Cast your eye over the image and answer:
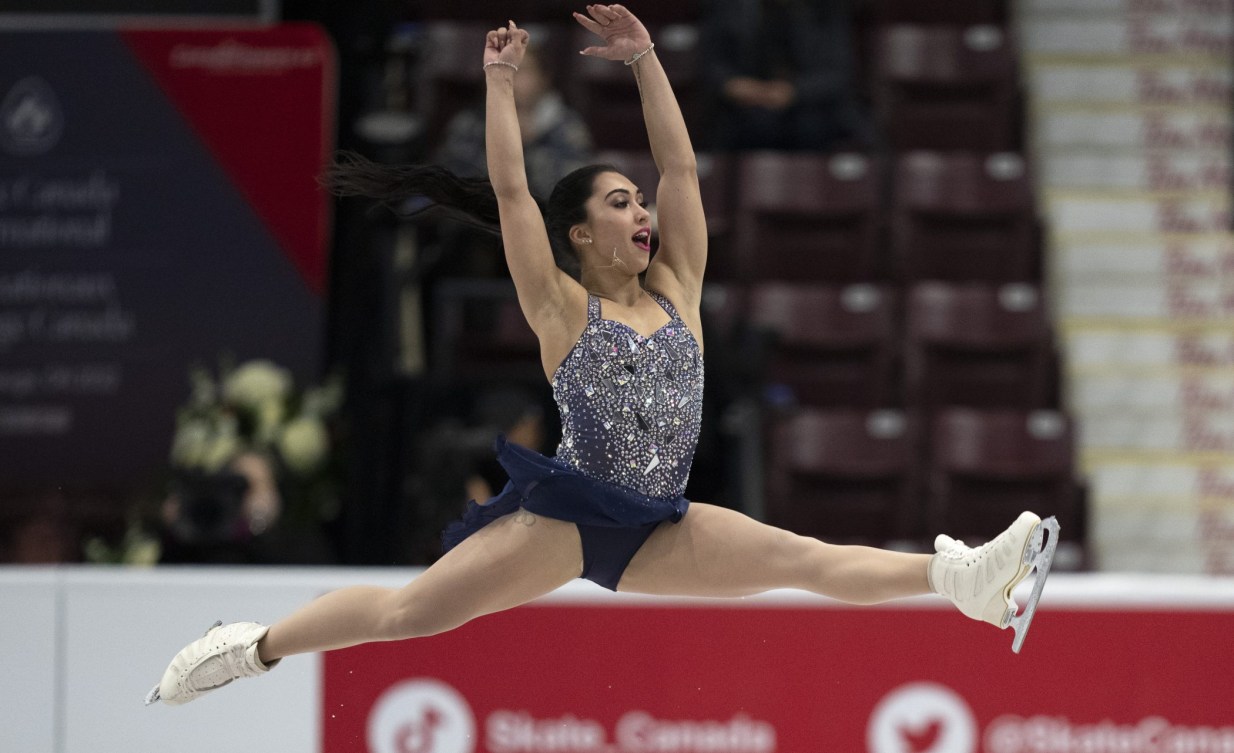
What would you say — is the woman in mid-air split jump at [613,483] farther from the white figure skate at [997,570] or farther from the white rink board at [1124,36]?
the white rink board at [1124,36]

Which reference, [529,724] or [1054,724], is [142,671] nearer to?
[529,724]

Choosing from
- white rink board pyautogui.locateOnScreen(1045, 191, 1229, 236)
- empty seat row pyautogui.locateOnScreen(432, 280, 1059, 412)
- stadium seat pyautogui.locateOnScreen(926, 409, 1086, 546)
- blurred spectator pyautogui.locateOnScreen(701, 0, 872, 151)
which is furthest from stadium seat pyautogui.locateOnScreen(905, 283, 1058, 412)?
white rink board pyautogui.locateOnScreen(1045, 191, 1229, 236)

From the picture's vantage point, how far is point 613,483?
3.51 m

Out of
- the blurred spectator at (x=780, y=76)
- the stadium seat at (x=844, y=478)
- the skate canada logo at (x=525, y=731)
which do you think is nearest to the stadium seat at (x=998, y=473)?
the stadium seat at (x=844, y=478)

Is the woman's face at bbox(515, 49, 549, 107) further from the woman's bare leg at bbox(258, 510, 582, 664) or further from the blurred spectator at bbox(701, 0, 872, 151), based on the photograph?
the woman's bare leg at bbox(258, 510, 582, 664)

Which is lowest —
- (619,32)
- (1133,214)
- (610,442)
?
(610,442)

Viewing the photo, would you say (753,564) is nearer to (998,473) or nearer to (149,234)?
(998,473)

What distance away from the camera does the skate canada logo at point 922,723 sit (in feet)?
14.4

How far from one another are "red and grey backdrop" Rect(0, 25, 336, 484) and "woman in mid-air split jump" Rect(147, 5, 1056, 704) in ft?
11.7

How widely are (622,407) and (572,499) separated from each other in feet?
0.73

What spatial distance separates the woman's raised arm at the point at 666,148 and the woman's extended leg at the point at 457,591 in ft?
2.12

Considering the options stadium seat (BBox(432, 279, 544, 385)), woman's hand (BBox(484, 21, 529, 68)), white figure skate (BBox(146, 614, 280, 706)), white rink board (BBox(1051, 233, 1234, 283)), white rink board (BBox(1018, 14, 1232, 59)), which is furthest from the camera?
white rink board (BBox(1018, 14, 1232, 59))

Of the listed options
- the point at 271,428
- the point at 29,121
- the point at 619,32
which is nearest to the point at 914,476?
the point at 271,428

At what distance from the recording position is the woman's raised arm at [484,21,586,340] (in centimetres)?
342
